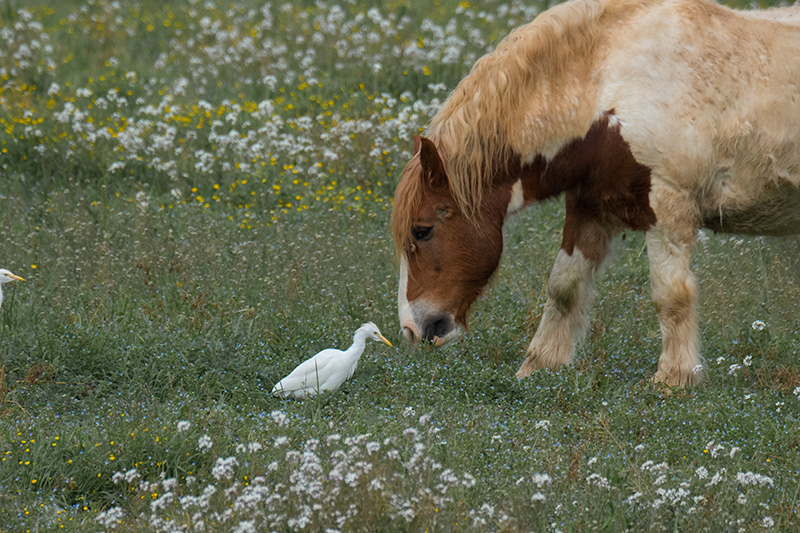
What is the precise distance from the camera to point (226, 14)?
12.5 meters

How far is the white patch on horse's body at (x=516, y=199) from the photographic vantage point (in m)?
5.40

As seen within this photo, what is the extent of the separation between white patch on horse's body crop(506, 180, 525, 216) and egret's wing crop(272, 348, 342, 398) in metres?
1.18

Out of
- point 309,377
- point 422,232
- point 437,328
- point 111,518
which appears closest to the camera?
point 111,518

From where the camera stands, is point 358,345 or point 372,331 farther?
point 372,331

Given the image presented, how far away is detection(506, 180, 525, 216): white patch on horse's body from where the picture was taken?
5.40 meters

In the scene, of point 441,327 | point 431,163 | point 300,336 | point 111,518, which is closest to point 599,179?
point 431,163

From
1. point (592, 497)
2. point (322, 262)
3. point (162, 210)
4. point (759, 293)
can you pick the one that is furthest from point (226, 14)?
point (592, 497)

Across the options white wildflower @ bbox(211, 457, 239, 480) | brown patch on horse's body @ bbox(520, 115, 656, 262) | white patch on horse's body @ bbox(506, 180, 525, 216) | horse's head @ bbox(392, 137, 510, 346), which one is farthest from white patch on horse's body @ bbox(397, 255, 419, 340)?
white wildflower @ bbox(211, 457, 239, 480)

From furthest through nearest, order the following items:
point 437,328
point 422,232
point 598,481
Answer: point 437,328 < point 422,232 < point 598,481

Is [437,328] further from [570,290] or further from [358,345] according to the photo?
[570,290]

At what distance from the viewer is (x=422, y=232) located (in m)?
5.39

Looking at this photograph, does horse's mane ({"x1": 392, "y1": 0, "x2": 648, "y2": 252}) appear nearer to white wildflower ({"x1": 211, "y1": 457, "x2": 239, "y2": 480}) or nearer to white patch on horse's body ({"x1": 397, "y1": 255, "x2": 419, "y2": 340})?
white patch on horse's body ({"x1": 397, "y1": 255, "x2": 419, "y2": 340})

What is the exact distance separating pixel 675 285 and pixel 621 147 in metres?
0.76

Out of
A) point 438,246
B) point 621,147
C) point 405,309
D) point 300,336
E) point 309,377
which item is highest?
point 621,147
